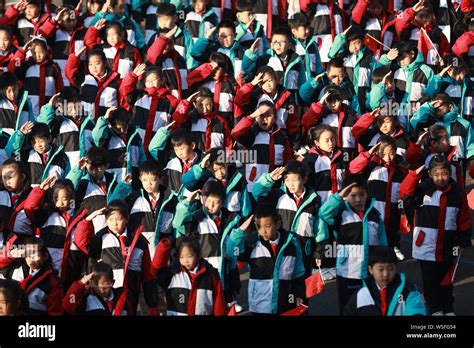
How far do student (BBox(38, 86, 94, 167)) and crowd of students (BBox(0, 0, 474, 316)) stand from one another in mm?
25

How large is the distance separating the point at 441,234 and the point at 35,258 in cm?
402

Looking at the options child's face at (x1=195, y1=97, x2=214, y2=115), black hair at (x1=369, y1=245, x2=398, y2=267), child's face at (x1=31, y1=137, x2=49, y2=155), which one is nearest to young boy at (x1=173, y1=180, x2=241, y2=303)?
black hair at (x1=369, y1=245, x2=398, y2=267)

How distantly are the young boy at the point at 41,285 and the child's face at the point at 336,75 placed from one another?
5.48m

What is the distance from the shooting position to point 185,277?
40.1 ft

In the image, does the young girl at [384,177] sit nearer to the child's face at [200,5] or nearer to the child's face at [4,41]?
the child's face at [200,5]

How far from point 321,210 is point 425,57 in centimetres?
542

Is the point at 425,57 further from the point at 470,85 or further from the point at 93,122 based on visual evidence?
the point at 93,122

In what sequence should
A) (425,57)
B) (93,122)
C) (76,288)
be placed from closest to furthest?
(76,288) → (93,122) → (425,57)

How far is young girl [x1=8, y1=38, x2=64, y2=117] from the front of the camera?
17078 millimetres

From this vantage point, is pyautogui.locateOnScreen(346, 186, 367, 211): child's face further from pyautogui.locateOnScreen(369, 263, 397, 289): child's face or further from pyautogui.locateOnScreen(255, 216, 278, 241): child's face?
pyautogui.locateOnScreen(369, 263, 397, 289): child's face

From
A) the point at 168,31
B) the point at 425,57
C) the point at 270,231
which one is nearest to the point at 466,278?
the point at 270,231

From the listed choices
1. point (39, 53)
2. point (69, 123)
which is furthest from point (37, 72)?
point (69, 123)

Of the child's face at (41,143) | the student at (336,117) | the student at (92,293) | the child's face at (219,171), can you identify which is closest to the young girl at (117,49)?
the child's face at (41,143)

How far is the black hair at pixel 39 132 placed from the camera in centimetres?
1514
